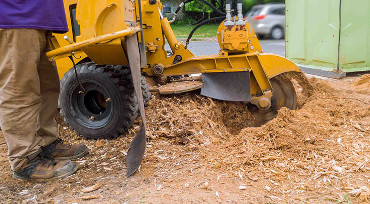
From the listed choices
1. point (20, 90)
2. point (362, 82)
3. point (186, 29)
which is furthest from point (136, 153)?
point (362, 82)

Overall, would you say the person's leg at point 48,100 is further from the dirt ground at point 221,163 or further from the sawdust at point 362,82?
the sawdust at point 362,82

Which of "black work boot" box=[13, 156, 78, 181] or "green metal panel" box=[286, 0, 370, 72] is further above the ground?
"green metal panel" box=[286, 0, 370, 72]

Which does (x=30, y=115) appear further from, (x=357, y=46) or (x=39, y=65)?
(x=357, y=46)

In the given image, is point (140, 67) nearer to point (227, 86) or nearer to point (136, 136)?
point (136, 136)

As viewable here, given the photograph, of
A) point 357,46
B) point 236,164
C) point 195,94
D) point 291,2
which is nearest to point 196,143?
point 236,164

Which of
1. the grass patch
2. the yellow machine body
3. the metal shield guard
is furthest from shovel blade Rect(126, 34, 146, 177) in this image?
the grass patch

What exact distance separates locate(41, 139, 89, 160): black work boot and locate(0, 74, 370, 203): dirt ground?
0.34ft

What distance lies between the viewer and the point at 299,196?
2.64 m

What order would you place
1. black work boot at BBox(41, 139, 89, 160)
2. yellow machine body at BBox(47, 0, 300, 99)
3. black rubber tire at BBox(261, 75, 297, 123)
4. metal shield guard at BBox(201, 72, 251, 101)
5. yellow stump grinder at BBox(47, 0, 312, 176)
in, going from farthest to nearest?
black rubber tire at BBox(261, 75, 297, 123), metal shield guard at BBox(201, 72, 251, 101), yellow machine body at BBox(47, 0, 300, 99), yellow stump grinder at BBox(47, 0, 312, 176), black work boot at BBox(41, 139, 89, 160)

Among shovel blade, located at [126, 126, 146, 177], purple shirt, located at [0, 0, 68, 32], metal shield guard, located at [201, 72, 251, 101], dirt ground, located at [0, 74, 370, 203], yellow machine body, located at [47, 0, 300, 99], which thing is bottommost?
dirt ground, located at [0, 74, 370, 203]

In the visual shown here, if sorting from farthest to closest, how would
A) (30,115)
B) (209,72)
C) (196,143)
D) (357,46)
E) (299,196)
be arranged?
(357,46) < (209,72) < (196,143) < (30,115) < (299,196)

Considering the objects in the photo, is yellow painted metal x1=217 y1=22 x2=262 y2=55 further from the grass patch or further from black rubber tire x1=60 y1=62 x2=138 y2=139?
black rubber tire x1=60 y1=62 x2=138 y2=139

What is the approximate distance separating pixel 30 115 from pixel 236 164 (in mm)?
1739

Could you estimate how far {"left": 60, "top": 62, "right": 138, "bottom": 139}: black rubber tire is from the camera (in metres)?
3.97
